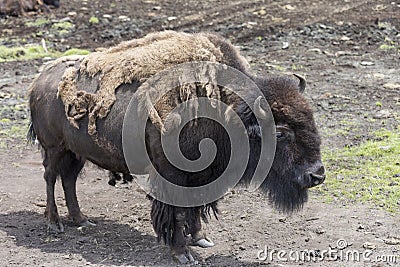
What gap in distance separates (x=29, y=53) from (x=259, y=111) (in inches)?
389

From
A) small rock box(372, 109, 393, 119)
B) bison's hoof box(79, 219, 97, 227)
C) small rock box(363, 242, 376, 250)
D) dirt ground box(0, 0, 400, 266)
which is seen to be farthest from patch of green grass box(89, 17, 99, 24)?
small rock box(363, 242, 376, 250)

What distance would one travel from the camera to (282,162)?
574cm

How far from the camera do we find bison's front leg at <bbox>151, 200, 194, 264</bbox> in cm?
595

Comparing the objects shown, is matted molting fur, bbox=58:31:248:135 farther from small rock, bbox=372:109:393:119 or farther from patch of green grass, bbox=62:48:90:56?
patch of green grass, bbox=62:48:90:56

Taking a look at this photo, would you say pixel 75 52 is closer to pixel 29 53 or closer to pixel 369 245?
pixel 29 53

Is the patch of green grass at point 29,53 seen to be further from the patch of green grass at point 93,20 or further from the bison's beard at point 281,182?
the bison's beard at point 281,182

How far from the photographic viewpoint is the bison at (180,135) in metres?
5.65

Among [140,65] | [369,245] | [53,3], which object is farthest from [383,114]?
[53,3]

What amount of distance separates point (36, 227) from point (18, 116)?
386 centimetres

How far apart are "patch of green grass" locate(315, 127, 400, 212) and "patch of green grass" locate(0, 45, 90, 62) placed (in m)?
7.26

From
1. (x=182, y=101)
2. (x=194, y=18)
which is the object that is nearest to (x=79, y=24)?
(x=194, y=18)

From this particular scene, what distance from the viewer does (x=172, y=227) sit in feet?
19.6

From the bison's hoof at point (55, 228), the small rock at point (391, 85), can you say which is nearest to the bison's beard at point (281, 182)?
the bison's hoof at point (55, 228)

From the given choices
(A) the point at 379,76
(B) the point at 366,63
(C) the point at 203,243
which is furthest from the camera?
(B) the point at 366,63
